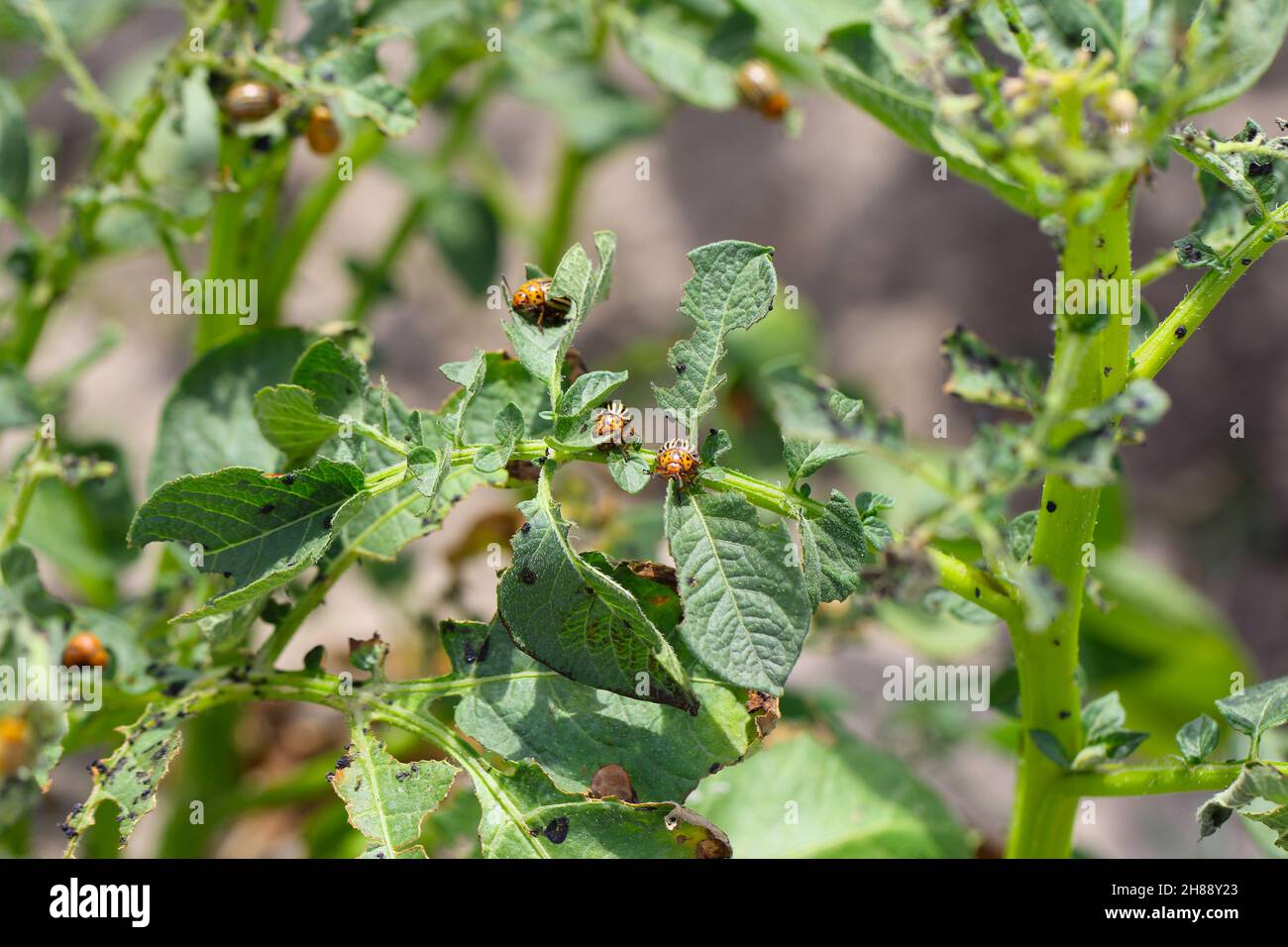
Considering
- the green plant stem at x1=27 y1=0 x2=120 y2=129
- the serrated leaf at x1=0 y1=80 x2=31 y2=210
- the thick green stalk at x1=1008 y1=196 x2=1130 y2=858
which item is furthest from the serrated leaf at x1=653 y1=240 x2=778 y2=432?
the serrated leaf at x1=0 y1=80 x2=31 y2=210

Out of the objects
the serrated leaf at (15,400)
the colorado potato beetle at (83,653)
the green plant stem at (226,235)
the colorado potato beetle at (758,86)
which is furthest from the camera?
the colorado potato beetle at (758,86)

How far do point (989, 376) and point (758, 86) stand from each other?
973 millimetres

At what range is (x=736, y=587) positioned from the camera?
36.8 inches

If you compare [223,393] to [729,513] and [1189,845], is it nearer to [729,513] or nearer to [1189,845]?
[729,513]

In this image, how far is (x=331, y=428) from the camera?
1.04m

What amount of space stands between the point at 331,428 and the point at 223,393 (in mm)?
362

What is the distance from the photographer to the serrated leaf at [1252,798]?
0.90 meters

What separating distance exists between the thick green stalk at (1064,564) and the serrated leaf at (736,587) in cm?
19

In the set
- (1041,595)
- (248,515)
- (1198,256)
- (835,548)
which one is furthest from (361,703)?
(1198,256)

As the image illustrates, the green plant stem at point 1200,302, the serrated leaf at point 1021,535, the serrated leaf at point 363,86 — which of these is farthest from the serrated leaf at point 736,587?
the serrated leaf at point 363,86

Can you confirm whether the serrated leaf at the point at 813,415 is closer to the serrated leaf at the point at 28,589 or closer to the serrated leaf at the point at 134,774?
the serrated leaf at the point at 134,774

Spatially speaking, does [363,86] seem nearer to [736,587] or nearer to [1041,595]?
[736,587]

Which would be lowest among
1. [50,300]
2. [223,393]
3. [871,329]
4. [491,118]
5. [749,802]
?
[749,802]

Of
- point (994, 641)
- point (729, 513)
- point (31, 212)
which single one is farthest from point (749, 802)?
point (31, 212)
